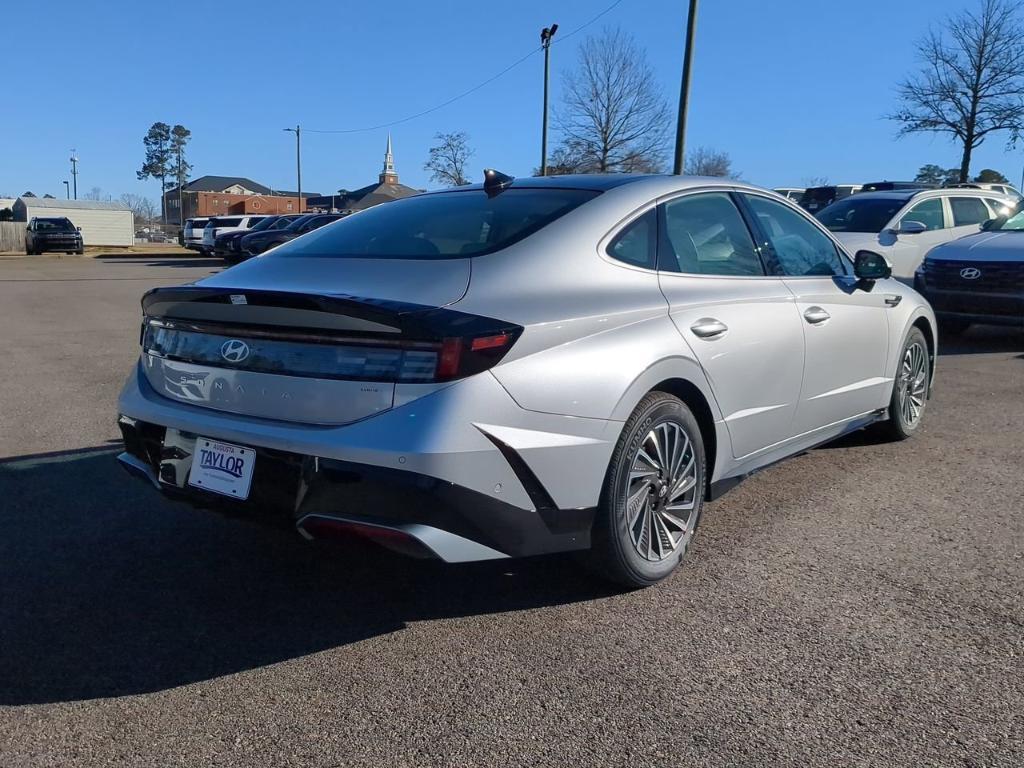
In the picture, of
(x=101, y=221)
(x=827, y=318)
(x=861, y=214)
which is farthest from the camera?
(x=101, y=221)

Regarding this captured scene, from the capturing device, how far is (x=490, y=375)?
2.92m

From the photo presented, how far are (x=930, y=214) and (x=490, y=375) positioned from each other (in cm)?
1112

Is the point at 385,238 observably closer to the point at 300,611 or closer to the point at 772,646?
the point at 300,611

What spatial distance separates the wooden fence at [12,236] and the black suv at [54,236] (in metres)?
5.88

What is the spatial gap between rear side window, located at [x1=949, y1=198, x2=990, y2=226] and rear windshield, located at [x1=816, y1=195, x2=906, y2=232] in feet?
3.53

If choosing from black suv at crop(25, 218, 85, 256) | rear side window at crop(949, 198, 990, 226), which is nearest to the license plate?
rear side window at crop(949, 198, 990, 226)

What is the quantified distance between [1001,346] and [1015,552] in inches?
290

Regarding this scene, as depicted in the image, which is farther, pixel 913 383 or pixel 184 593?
pixel 913 383

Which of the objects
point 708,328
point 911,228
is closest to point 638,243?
point 708,328

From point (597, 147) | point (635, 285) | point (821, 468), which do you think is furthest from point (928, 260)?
point (597, 147)

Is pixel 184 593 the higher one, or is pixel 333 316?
pixel 333 316

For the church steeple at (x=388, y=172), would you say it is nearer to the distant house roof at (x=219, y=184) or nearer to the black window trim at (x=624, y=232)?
the distant house roof at (x=219, y=184)

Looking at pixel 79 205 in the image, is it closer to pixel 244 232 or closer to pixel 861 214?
pixel 244 232

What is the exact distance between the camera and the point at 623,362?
10.8 feet
